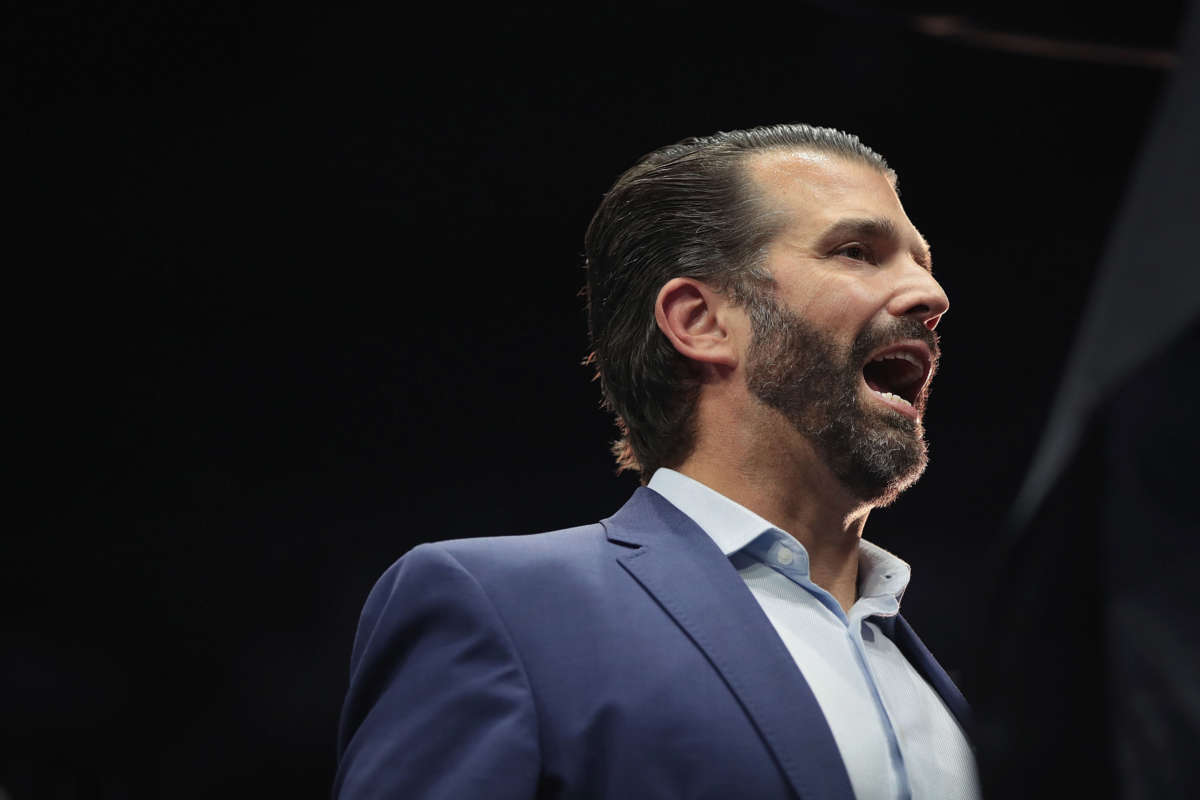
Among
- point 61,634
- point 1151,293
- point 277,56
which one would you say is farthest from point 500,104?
point 1151,293

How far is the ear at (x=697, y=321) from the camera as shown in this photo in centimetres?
142

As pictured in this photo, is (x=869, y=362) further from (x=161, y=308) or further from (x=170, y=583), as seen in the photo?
(x=170, y=583)

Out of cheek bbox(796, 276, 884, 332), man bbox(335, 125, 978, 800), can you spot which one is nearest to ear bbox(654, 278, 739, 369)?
man bbox(335, 125, 978, 800)

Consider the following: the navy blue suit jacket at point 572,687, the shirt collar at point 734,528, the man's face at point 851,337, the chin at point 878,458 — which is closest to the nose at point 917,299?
the man's face at point 851,337

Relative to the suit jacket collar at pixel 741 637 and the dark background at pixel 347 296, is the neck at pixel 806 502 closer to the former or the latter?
the suit jacket collar at pixel 741 637

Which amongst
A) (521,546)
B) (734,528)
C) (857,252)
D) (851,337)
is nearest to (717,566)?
(734,528)

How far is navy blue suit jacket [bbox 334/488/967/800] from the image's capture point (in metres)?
1.00

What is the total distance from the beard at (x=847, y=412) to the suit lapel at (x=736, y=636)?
0.19 m

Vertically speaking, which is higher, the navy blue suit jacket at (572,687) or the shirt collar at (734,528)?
the shirt collar at (734,528)

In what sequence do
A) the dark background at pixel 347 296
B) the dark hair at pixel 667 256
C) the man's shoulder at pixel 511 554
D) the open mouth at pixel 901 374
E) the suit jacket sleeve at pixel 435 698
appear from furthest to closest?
the dark background at pixel 347 296
the dark hair at pixel 667 256
the open mouth at pixel 901 374
the man's shoulder at pixel 511 554
the suit jacket sleeve at pixel 435 698

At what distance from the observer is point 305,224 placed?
268cm

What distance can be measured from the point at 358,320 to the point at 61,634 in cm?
108

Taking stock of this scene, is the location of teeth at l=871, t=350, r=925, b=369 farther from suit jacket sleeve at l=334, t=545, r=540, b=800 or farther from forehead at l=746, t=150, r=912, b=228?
suit jacket sleeve at l=334, t=545, r=540, b=800

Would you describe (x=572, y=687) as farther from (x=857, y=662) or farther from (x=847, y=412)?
(x=847, y=412)
